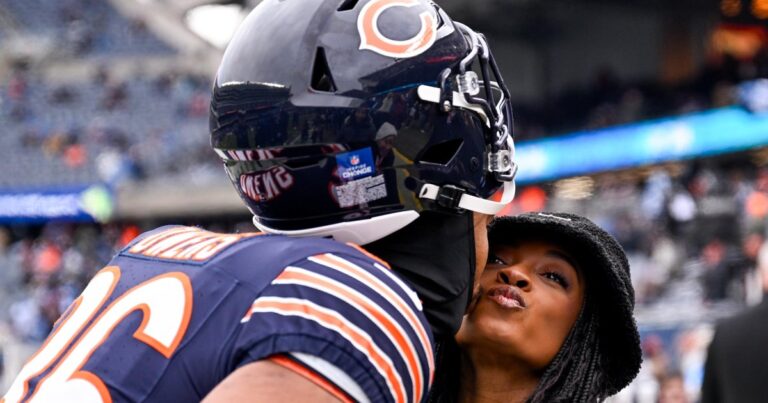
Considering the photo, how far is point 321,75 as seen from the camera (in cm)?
160

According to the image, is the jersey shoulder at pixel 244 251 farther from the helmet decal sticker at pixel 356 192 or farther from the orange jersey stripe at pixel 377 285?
the helmet decal sticker at pixel 356 192

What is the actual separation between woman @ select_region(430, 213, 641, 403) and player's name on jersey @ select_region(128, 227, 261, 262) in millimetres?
759

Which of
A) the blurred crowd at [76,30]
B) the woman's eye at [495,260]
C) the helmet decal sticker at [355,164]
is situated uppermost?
the helmet decal sticker at [355,164]

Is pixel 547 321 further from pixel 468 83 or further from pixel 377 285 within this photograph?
pixel 377 285

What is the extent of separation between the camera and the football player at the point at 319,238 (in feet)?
4.27

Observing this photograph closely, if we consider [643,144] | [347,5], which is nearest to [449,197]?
[347,5]

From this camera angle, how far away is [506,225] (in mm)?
2232

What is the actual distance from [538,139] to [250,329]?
14.9 metres

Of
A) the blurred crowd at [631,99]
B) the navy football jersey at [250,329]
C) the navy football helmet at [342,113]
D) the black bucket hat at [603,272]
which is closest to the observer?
the navy football jersey at [250,329]

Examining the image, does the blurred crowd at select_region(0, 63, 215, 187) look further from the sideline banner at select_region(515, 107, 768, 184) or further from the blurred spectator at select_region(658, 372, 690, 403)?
the blurred spectator at select_region(658, 372, 690, 403)

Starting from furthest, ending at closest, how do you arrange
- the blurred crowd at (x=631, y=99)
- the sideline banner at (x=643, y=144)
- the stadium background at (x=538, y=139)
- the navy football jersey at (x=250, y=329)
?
the blurred crowd at (x=631, y=99) < the sideline banner at (x=643, y=144) < the stadium background at (x=538, y=139) < the navy football jersey at (x=250, y=329)

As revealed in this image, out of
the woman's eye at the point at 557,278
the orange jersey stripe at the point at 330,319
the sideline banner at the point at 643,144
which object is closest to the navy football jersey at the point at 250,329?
the orange jersey stripe at the point at 330,319

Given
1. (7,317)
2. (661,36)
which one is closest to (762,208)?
(661,36)

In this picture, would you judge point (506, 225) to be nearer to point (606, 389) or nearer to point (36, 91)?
point (606, 389)
